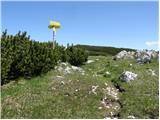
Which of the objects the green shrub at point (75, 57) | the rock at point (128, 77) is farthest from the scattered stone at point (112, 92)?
the green shrub at point (75, 57)

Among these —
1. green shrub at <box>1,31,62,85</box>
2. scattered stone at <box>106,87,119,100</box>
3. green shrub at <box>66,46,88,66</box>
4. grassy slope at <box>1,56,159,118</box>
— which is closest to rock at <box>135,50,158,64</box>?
green shrub at <box>66,46,88,66</box>

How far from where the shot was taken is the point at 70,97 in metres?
20.9

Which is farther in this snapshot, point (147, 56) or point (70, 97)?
point (147, 56)

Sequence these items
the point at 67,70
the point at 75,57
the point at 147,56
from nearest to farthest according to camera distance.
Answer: the point at 67,70 → the point at 75,57 → the point at 147,56

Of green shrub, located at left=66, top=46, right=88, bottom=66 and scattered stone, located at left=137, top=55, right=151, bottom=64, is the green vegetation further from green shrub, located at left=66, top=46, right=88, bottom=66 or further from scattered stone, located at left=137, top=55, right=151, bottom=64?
scattered stone, located at left=137, top=55, right=151, bottom=64

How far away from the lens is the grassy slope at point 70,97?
18.6 m

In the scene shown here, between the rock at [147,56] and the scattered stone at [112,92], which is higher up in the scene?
the rock at [147,56]

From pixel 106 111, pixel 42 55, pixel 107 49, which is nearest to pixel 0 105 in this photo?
pixel 106 111

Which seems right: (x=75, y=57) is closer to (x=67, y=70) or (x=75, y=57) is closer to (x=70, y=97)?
(x=67, y=70)

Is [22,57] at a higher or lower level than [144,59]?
higher

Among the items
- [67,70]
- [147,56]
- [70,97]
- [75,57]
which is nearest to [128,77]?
[67,70]

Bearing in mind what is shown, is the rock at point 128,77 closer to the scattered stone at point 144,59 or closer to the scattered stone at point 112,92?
the scattered stone at point 112,92

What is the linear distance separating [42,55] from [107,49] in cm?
4304

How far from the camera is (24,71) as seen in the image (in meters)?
24.2
